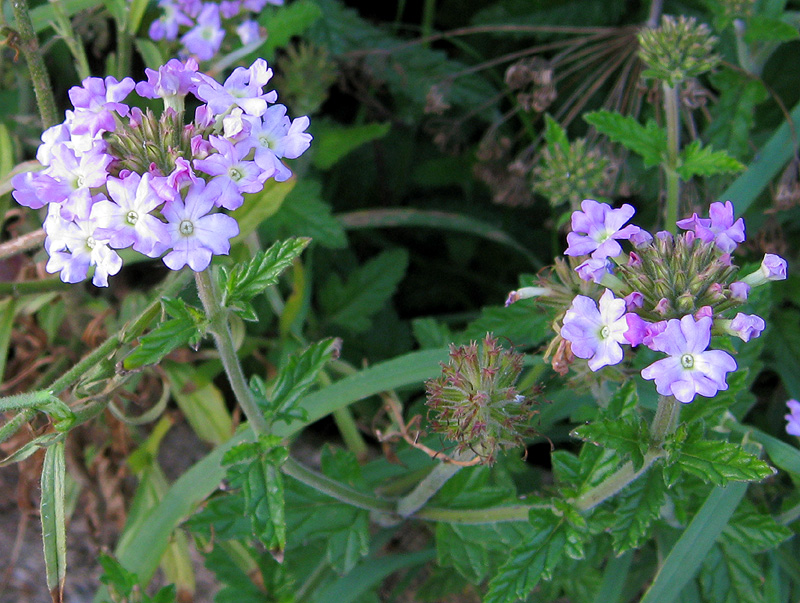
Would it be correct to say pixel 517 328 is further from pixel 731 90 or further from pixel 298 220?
pixel 731 90

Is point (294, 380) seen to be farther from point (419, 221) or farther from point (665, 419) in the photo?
point (419, 221)

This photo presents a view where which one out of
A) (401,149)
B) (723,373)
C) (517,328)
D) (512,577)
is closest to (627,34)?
(401,149)

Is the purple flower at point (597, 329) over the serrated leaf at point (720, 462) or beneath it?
over

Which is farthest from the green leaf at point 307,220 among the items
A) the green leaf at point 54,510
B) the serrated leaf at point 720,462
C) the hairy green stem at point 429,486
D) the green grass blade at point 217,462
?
the serrated leaf at point 720,462

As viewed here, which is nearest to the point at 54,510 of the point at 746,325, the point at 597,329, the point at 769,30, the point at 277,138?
the point at 277,138

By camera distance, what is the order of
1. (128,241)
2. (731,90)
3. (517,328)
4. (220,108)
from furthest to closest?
1. (731,90)
2. (517,328)
3. (220,108)
4. (128,241)

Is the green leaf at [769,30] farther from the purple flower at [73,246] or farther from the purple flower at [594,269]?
the purple flower at [73,246]

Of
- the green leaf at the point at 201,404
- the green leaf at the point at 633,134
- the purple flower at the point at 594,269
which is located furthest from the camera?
the green leaf at the point at 201,404
